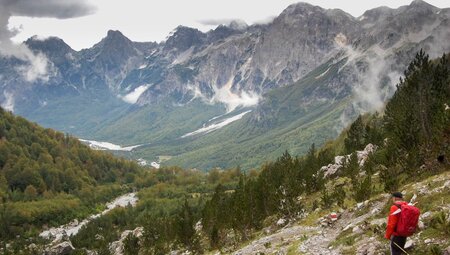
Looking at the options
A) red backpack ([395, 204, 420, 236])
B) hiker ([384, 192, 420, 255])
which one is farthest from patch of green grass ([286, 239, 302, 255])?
red backpack ([395, 204, 420, 236])

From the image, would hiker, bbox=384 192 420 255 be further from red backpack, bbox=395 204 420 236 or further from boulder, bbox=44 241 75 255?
boulder, bbox=44 241 75 255

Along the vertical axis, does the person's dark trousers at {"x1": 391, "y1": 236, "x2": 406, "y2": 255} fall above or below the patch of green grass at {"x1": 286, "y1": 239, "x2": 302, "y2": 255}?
above

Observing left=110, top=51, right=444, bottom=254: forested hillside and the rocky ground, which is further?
left=110, top=51, right=444, bottom=254: forested hillside

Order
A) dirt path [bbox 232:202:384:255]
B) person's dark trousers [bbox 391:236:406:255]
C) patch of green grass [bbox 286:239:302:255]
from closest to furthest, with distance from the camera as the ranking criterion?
person's dark trousers [bbox 391:236:406:255] → dirt path [bbox 232:202:384:255] → patch of green grass [bbox 286:239:302:255]

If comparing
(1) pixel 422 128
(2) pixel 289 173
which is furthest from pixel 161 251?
(1) pixel 422 128

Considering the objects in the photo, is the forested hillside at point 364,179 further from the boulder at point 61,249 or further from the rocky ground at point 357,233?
the boulder at point 61,249

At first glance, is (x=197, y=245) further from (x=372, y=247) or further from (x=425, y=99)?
(x=372, y=247)

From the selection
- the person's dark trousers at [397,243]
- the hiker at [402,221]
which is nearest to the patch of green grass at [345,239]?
the person's dark trousers at [397,243]

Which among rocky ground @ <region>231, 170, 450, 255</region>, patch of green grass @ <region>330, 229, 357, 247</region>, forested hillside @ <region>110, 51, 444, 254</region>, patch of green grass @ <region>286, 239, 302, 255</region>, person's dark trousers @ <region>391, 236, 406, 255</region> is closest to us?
person's dark trousers @ <region>391, 236, 406, 255</region>

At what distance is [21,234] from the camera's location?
19475 centimetres

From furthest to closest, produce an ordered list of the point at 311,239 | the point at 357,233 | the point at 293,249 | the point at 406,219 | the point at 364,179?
the point at 364,179, the point at 311,239, the point at 293,249, the point at 357,233, the point at 406,219

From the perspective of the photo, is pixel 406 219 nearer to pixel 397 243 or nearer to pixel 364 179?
pixel 397 243

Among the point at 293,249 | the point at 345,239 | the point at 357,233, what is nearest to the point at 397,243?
the point at 345,239

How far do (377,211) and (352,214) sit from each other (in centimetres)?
548
